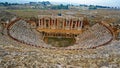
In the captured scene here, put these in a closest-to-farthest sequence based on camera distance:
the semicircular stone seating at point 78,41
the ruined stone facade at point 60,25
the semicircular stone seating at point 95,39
Result: the semicircular stone seating at point 95,39 < the semicircular stone seating at point 78,41 < the ruined stone facade at point 60,25

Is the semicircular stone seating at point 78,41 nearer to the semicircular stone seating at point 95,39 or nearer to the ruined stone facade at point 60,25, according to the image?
the semicircular stone seating at point 95,39

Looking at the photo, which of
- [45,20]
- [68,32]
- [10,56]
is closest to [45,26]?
[45,20]

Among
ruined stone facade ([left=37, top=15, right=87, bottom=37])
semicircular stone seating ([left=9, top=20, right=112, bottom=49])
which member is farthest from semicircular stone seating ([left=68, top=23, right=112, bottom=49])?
ruined stone facade ([left=37, top=15, right=87, bottom=37])

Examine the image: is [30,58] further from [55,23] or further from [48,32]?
[55,23]

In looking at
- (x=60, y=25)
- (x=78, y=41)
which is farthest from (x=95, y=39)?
(x=60, y=25)

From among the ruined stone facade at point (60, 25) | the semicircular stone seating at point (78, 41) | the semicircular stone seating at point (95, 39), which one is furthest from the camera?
the ruined stone facade at point (60, 25)

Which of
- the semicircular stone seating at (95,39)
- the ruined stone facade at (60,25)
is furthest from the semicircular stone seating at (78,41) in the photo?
the ruined stone facade at (60,25)

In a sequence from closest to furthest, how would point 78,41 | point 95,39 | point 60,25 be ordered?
point 95,39 < point 78,41 < point 60,25

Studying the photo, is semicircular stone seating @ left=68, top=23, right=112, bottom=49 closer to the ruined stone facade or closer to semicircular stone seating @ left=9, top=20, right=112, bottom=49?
semicircular stone seating @ left=9, top=20, right=112, bottom=49

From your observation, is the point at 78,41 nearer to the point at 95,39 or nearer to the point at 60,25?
the point at 95,39

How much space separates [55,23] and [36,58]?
41623mm

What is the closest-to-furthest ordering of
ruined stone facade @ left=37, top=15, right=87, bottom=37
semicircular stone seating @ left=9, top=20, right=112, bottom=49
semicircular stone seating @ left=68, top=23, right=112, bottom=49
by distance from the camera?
semicircular stone seating @ left=68, top=23, right=112, bottom=49 → semicircular stone seating @ left=9, top=20, right=112, bottom=49 → ruined stone facade @ left=37, top=15, right=87, bottom=37

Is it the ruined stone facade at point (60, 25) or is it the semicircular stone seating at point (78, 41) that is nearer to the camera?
the semicircular stone seating at point (78, 41)

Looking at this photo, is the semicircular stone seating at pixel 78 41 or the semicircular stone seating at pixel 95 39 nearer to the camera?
the semicircular stone seating at pixel 95 39
